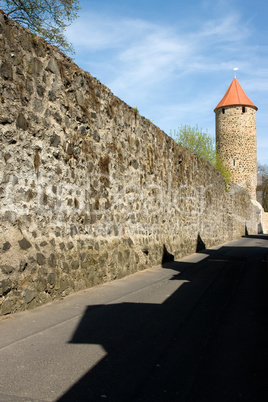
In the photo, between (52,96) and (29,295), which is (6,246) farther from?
(52,96)

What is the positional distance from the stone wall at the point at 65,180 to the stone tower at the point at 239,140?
40.2 m

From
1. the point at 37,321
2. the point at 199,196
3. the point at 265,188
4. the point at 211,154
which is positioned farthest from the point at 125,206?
the point at 265,188

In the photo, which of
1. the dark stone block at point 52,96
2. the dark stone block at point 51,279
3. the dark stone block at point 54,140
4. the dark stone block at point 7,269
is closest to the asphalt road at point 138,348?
the dark stone block at point 51,279

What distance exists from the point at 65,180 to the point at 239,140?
151 ft

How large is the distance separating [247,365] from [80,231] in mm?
4083

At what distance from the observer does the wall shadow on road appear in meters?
2.99

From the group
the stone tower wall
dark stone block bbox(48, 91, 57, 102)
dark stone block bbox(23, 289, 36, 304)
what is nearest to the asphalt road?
dark stone block bbox(23, 289, 36, 304)

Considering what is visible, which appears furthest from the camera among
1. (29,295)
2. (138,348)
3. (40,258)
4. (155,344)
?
(40,258)

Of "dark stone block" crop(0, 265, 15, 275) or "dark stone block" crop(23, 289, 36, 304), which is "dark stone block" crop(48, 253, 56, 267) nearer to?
"dark stone block" crop(23, 289, 36, 304)

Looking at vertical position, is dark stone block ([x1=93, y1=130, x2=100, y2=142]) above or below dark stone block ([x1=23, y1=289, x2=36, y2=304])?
above

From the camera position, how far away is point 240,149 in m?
50.0

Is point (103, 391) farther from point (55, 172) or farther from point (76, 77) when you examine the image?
point (76, 77)

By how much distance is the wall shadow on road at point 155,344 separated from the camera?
9.82 ft

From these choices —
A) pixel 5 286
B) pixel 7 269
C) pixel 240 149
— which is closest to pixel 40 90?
pixel 7 269
